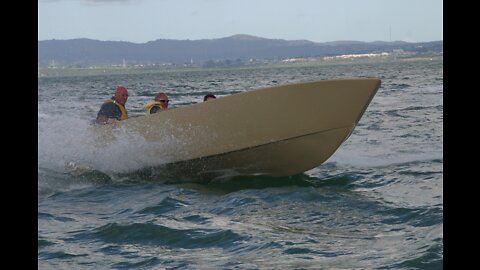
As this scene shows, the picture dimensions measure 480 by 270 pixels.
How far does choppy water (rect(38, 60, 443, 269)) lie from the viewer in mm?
6012

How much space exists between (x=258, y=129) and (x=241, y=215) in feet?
6.22

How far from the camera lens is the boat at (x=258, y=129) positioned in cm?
918

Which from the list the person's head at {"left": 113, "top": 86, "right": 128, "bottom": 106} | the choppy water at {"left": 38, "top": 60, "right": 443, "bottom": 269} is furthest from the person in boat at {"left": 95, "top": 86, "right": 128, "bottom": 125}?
the choppy water at {"left": 38, "top": 60, "right": 443, "bottom": 269}

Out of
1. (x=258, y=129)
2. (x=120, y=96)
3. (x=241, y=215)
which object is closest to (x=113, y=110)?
(x=120, y=96)

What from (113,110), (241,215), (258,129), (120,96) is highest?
(120,96)

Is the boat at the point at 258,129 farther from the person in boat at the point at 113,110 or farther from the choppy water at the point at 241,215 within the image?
the person in boat at the point at 113,110

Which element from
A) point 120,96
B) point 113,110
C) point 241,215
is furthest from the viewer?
point 120,96

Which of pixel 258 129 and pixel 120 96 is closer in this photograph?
pixel 258 129

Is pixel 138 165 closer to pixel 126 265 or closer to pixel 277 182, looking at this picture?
pixel 277 182

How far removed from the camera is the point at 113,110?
1088cm

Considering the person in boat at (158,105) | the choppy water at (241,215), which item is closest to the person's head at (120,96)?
the person in boat at (158,105)

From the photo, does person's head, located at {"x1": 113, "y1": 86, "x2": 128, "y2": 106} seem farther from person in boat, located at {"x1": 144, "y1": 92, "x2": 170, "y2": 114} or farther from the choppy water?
the choppy water

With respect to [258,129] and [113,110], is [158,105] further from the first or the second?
[258,129]

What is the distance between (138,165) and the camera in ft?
34.3
